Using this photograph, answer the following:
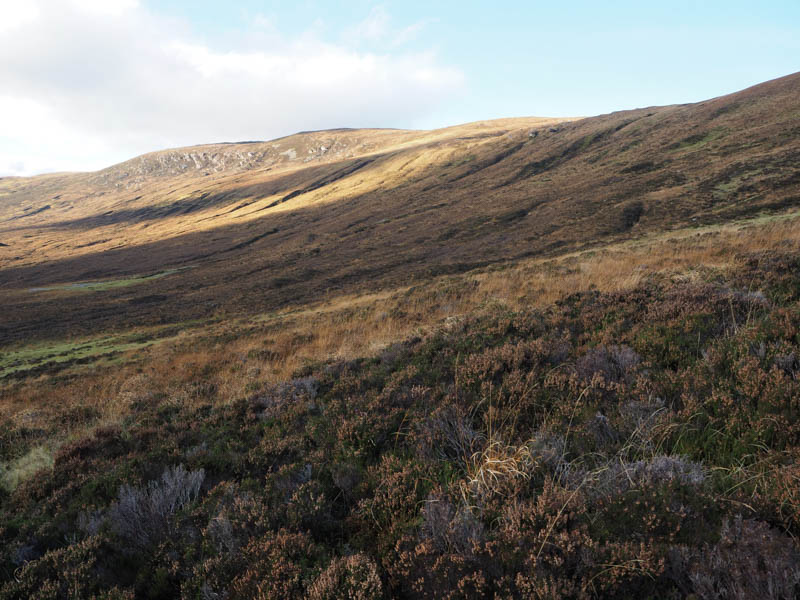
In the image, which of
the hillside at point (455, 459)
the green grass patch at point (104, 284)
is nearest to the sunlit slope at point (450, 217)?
the green grass patch at point (104, 284)

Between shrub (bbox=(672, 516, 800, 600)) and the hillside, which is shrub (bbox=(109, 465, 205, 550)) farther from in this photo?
shrub (bbox=(672, 516, 800, 600))

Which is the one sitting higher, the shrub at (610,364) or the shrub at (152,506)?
the shrub at (610,364)

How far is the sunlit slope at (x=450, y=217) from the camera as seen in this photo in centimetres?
3155

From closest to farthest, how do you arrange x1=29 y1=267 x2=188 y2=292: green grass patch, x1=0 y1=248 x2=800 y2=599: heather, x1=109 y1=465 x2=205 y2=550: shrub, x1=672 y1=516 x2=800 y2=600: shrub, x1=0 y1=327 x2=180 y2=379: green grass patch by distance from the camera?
x1=672 y1=516 x2=800 y2=600: shrub, x1=0 y1=248 x2=800 y2=599: heather, x1=109 y1=465 x2=205 y2=550: shrub, x1=0 y1=327 x2=180 y2=379: green grass patch, x1=29 y1=267 x2=188 y2=292: green grass patch

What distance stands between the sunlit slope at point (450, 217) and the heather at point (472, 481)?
22.9m

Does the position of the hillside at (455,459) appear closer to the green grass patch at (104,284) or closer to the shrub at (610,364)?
the shrub at (610,364)

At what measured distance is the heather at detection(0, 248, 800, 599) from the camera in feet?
7.33

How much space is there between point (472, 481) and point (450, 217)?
5434cm

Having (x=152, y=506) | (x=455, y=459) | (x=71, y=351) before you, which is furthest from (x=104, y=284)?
(x=455, y=459)

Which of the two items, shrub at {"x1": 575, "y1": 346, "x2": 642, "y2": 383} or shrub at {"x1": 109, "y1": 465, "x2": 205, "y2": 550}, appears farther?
shrub at {"x1": 575, "y1": 346, "x2": 642, "y2": 383}

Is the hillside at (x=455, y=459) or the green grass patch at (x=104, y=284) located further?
the green grass patch at (x=104, y=284)

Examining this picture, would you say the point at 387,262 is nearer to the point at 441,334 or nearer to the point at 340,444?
the point at 441,334

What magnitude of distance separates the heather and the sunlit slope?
902 inches

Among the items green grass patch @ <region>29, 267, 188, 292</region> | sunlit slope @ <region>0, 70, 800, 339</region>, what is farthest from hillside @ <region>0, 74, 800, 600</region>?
green grass patch @ <region>29, 267, 188, 292</region>
